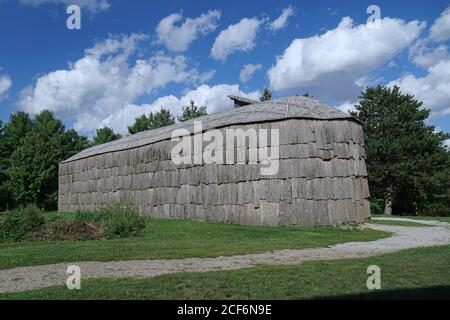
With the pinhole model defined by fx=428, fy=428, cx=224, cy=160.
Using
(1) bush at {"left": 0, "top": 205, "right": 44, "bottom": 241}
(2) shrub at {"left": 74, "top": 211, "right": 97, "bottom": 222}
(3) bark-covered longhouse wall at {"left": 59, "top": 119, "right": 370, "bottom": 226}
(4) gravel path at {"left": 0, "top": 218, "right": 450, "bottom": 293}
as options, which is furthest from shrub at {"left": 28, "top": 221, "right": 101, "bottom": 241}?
(3) bark-covered longhouse wall at {"left": 59, "top": 119, "right": 370, "bottom": 226}

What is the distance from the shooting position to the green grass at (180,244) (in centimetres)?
1179

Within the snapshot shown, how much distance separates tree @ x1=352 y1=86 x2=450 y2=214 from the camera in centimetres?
4091

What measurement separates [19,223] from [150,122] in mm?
55076

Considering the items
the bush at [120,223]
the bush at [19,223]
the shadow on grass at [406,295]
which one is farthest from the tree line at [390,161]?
the shadow on grass at [406,295]

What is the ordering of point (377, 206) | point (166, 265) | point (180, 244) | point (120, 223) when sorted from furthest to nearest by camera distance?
point (377, 206)
point (120, 223)
point (180, 244)
point (166, 265)

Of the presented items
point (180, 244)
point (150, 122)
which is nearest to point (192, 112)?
point (150, 122)

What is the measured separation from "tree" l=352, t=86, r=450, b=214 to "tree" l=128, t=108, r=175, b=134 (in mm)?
35560

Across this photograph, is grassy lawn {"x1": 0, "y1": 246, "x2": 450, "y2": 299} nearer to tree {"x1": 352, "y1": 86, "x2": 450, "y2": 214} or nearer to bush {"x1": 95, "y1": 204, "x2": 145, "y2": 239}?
bush {"x1": 95, "y1": 204, "x2": 145, "y2": 239}

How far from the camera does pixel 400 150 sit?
1634 inches

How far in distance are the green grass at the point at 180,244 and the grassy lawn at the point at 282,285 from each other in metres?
3.32

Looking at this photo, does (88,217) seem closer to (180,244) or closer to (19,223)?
(19,223)

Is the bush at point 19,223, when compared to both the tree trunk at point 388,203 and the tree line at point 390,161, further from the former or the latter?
the tree trunk at point 388,203

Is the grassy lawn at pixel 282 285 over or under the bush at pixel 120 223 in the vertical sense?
under
